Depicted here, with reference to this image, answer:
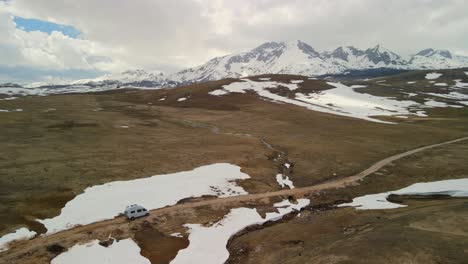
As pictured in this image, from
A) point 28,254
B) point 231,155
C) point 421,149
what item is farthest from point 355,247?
point 421,149

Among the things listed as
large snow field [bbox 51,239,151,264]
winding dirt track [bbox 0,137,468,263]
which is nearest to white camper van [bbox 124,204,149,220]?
winding dirt track [bbox 0,137,468,263]

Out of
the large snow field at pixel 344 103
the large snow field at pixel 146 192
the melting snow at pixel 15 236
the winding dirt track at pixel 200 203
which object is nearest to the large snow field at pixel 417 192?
the winding dirt track at pixel 200 203

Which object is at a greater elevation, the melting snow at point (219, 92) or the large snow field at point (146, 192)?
the melting snow at point (219, 92)

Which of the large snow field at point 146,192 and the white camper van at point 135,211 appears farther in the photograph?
the white camper van at point 135,211

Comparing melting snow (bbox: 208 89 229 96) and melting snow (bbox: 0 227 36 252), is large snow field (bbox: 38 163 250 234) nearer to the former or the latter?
melting snow (bbox: 0 227 36 252)

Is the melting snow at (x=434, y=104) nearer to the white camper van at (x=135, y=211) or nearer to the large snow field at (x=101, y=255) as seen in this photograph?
the white camper van at (x=135, y=211)

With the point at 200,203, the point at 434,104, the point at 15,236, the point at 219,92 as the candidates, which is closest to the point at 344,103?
the point at 434,104

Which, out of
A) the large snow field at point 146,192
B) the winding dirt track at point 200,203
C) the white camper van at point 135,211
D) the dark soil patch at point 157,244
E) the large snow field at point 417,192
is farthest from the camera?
the large snow field at point 417,192
